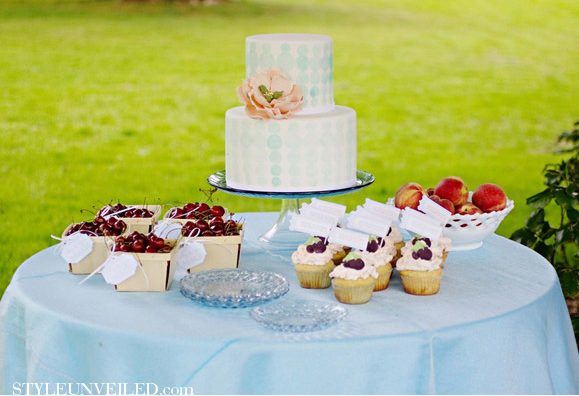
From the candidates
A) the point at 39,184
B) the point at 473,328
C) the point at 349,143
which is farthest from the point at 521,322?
the point at 39,184

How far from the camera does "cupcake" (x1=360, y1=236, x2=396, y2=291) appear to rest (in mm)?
2525

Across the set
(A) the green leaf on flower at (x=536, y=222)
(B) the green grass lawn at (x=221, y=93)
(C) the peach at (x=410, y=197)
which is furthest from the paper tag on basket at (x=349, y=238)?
(B) the green grass lawn at (x=221, y=93)

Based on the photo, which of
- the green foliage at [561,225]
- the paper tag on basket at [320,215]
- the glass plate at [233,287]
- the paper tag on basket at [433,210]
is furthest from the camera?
the green foliage at [561,225]

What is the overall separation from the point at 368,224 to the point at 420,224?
0.14m

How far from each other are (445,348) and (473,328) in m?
0.09

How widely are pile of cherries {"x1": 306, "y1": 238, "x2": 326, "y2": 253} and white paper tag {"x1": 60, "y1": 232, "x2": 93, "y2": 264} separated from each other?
1.88 feet

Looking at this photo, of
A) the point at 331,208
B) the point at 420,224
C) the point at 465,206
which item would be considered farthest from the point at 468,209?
the point at 331,208

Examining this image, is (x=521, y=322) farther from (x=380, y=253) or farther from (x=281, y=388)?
(x=281, y=388)

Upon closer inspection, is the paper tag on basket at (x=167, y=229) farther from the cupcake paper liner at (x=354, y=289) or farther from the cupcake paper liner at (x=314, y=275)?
the cupcake paper liner at (x=354, y=289)

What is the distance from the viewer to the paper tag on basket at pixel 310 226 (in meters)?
2.61

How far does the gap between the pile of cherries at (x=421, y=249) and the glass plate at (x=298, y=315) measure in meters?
0.26

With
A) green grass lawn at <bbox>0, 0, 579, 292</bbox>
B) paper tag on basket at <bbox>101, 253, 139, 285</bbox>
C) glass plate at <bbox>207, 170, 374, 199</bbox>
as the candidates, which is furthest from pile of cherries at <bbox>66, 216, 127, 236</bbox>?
green grass lawn at <bbox>0, 0, 579, 292</bbox>

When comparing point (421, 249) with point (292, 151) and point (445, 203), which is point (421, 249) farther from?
point (292, 151)

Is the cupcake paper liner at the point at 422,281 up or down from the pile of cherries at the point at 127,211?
down
